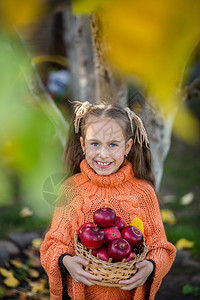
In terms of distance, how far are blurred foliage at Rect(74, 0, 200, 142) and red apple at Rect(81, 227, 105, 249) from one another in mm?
1064

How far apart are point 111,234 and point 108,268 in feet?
0.59

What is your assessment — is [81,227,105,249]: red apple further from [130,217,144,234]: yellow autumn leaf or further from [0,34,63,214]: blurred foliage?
[0,34,63,214]: blurred foliage

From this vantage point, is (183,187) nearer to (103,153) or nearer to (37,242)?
(37,242)

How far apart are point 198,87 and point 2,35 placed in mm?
2242

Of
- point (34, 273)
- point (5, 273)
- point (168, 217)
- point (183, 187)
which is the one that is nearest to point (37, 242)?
point (34, 273)

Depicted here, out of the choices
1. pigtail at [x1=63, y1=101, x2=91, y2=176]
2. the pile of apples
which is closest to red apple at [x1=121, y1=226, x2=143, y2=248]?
the pile of apples

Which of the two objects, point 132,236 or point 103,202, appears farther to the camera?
point 103,202

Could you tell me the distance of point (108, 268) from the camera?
4.59 ft

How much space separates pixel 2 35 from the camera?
1.59ft

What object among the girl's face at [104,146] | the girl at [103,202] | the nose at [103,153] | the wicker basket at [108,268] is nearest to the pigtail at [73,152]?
the girl at [103,202]

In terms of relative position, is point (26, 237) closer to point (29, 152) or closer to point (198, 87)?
point (198, 87)

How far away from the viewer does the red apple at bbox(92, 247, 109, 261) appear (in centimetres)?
149

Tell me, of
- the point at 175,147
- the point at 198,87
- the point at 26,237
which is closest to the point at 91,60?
the point at 198,87

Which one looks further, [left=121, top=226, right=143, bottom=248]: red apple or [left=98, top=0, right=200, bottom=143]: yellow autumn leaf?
[left=121, top=226, right=143, bottom=248]: red apple
